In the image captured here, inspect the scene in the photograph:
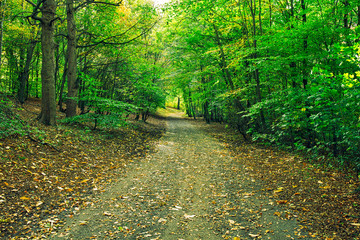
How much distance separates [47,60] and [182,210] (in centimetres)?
809

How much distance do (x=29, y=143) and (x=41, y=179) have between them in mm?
1960

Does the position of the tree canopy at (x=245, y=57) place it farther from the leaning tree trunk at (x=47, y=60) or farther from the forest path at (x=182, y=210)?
the forest path at (x=182, y=210)

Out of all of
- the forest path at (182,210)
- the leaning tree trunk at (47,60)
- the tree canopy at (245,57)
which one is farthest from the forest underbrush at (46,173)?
the tree canopy at (245,57)

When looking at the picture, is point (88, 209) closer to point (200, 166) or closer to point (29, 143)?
point (29, 143)

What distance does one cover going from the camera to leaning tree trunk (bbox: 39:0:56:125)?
8555 mm

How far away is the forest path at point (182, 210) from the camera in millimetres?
3727

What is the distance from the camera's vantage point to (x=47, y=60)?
8633 mm

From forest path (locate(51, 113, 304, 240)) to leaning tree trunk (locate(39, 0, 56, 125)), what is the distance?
457cm

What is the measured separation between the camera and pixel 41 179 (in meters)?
5.14

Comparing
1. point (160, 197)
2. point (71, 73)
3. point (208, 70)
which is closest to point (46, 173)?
point (160, 197)

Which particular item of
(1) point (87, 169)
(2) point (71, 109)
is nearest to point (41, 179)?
(1) point (87, 169)

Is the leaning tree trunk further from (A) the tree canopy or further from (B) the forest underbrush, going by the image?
(B) the forest underbrush

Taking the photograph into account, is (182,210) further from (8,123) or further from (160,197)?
(8,123)

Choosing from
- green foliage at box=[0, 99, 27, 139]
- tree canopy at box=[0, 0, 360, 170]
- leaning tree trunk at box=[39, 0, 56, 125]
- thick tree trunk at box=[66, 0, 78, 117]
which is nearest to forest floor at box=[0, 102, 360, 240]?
green foliage at box=[0, 99, 27, 139]
